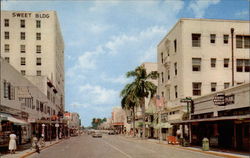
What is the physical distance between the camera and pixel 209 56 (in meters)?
48.0

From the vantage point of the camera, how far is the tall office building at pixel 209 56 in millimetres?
47375

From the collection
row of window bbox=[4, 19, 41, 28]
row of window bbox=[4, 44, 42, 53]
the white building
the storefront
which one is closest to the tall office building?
the white building

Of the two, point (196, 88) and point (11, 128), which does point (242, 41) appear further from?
point (11, 128)

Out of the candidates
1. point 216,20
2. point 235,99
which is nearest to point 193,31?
point 216,20

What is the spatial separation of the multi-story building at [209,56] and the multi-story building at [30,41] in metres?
40.9

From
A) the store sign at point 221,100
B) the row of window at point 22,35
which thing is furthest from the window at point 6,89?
the row of window at point 22,35

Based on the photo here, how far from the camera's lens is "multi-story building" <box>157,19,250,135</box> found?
47.4 m

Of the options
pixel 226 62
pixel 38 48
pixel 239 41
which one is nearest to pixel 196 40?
pixel 226 62

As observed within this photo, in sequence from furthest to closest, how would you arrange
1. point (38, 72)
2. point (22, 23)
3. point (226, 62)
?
1. point (38, 72)
2. point (22, 23)
3. point (226, 62)

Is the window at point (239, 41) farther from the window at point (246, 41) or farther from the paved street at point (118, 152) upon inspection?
the paved street at point (118, 152)

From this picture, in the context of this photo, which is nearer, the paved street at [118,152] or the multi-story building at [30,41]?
the paved street at [118,152]

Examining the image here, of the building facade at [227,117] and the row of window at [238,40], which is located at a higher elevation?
the row of window at [238,40]

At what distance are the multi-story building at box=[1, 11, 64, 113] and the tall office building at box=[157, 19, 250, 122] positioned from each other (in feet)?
134

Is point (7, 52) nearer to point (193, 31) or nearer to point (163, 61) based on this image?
point (163, 61)
